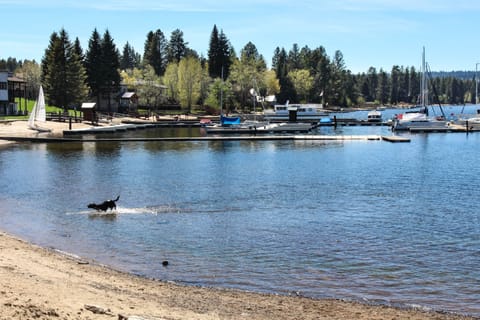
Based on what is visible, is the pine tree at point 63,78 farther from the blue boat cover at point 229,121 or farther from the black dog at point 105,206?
the black dog at point 105,206

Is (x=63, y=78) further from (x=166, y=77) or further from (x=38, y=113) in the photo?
(x=166, y=77)

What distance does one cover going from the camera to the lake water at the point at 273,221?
61.4 ft

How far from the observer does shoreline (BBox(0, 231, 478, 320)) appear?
12.0m

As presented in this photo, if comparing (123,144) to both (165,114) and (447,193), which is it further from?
(165,114)

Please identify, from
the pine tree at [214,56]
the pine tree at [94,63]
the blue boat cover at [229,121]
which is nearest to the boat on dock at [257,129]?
the blue boat cover at [229,121]

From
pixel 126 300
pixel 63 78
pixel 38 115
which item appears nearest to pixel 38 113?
pixel 38 115

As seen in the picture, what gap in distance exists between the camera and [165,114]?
138875mm

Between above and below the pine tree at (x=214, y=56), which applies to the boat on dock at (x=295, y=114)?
below

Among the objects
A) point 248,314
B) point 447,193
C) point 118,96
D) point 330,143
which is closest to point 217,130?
point 330,143

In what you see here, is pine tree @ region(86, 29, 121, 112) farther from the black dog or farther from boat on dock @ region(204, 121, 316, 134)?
A: the black dog

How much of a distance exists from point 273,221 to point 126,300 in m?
14.5

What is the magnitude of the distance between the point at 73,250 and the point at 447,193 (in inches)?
972

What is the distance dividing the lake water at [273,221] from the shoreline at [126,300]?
123 centimetres

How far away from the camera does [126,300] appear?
14156 mm
